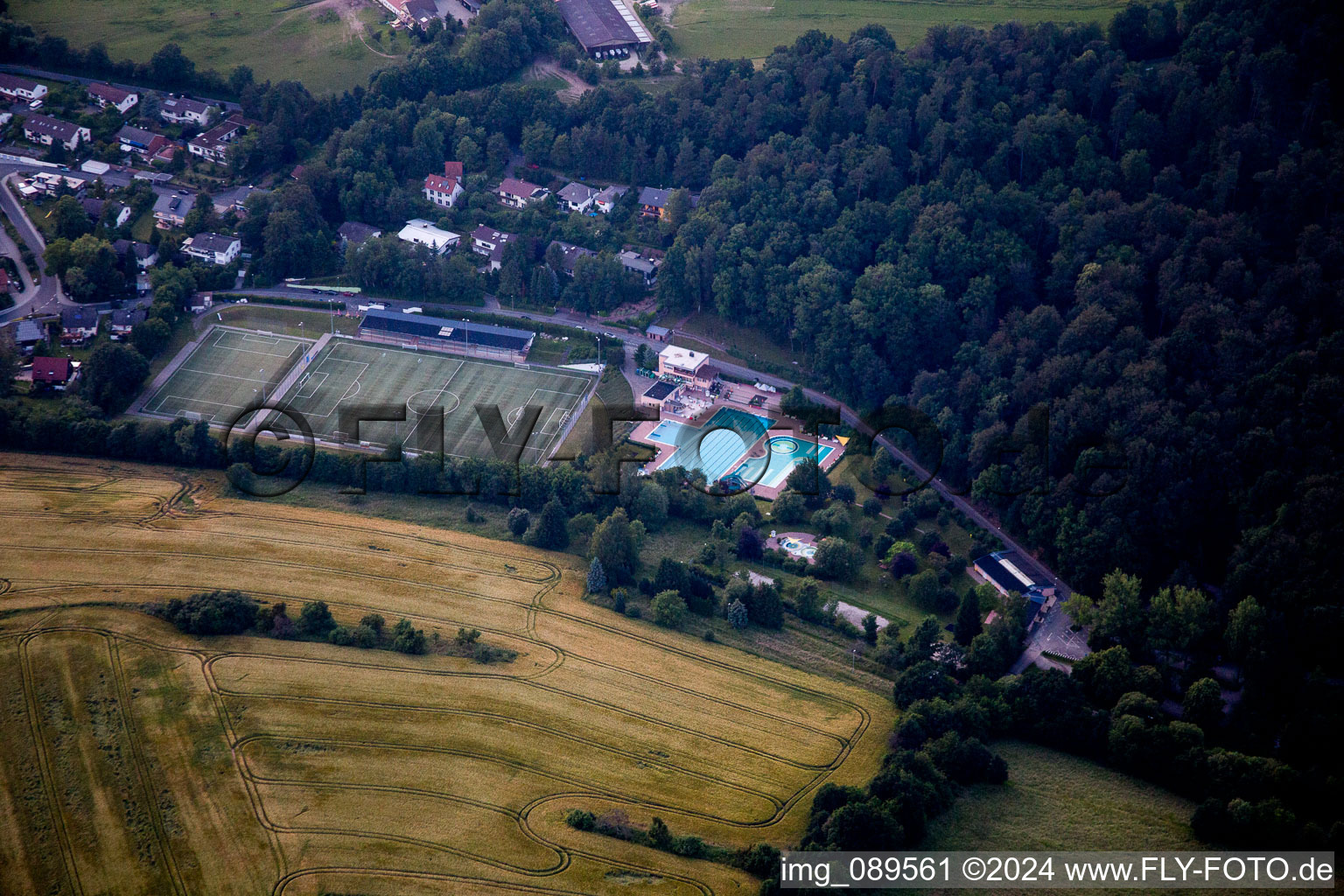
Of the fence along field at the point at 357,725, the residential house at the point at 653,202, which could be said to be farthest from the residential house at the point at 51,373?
the residential house at the point at 653,202

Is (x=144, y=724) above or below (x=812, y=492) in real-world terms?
below

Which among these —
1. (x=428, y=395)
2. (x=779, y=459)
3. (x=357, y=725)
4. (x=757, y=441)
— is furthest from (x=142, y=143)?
(x=357, y=725)

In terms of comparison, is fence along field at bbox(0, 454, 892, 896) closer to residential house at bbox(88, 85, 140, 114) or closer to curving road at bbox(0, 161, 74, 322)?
curving road at bbox(0, 161, 74, 322)

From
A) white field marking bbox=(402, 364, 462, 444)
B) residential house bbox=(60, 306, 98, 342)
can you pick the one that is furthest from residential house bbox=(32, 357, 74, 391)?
white field marking bbox=(402, 364, 462, 444)

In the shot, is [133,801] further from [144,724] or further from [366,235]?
[366,235]

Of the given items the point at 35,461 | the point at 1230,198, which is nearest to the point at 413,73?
the point at 35,461
